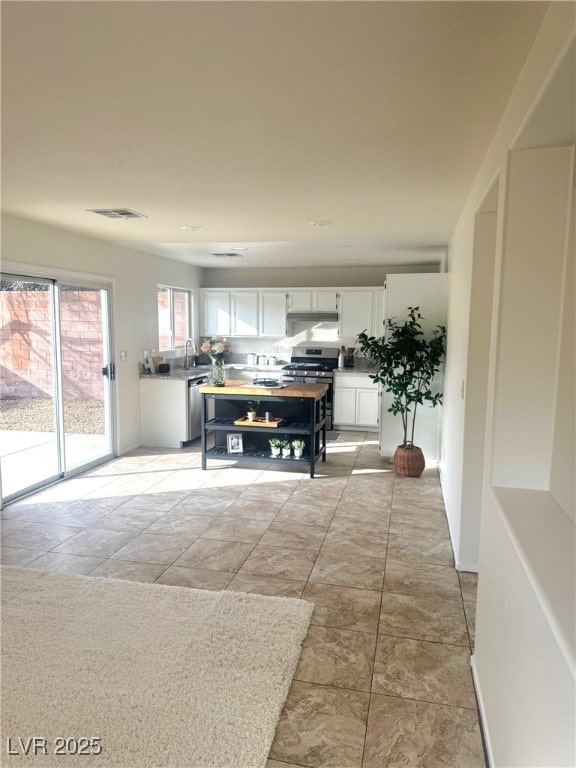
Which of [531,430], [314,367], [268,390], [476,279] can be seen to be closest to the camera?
[531,430]

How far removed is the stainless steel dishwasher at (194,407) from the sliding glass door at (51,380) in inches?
39.4

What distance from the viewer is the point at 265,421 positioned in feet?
18.0

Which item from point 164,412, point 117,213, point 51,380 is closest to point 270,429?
point 164,412

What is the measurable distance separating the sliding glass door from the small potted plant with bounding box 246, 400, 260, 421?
164 cm

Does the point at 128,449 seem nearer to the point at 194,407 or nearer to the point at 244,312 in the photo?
the point at 194,407

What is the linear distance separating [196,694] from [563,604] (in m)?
1.65

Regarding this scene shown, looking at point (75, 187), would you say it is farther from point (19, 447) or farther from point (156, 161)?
point (19, 447)

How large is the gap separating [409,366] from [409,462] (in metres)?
1.02

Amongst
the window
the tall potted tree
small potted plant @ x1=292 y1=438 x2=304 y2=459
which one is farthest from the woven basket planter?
the window

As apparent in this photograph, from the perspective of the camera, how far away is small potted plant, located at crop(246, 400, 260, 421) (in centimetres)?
555

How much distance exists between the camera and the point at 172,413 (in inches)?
254

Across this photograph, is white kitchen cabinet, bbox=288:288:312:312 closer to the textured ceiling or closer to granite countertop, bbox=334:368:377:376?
granite countertop, bbox=334:368:377:376

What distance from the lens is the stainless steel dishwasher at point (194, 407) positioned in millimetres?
6512

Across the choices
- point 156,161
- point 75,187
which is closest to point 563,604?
point 156,161
